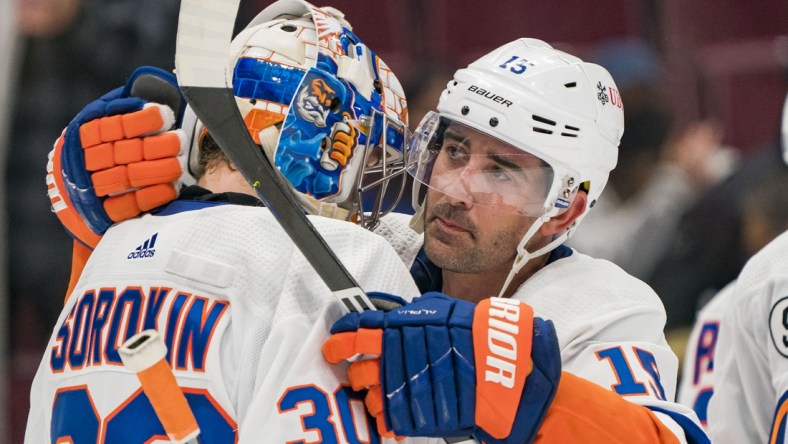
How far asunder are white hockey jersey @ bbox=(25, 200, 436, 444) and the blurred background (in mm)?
2495

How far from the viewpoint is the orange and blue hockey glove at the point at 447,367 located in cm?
200

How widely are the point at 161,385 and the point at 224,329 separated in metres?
0.13

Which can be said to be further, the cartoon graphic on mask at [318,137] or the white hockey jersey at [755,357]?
the white hockey jersey at [755,357]

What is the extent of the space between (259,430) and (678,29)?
477 centimetres

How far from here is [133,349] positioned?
2.02 metres

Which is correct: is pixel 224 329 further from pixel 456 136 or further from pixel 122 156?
pixel 456 136

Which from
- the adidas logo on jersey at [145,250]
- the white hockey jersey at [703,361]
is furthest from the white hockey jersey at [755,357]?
the adidas logo on jersey at [145,250]

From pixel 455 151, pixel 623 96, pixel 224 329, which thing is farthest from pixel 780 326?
pixel 623 96

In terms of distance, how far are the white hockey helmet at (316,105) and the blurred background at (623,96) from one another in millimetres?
2095

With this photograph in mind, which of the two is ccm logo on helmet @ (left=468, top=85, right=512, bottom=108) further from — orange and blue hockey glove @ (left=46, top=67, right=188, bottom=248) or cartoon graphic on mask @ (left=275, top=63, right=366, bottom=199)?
orange and blue hockey glove @ (left=46, top=67, right=188, bottom=248)

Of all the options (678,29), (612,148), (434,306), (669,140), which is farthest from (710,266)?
(434,306)

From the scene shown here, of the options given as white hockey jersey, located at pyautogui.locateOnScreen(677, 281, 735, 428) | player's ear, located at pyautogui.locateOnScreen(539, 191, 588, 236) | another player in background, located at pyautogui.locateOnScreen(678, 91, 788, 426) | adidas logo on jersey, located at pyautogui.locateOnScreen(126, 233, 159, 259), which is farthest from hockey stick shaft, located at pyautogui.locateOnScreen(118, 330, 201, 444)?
white hockey jersey, located at pyautogui.locateOnScreen(677, 281, 735, 428)

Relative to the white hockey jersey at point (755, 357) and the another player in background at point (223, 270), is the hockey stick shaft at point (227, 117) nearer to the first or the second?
the another player in background at point (223, 270)

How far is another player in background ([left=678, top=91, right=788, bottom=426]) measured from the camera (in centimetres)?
376
